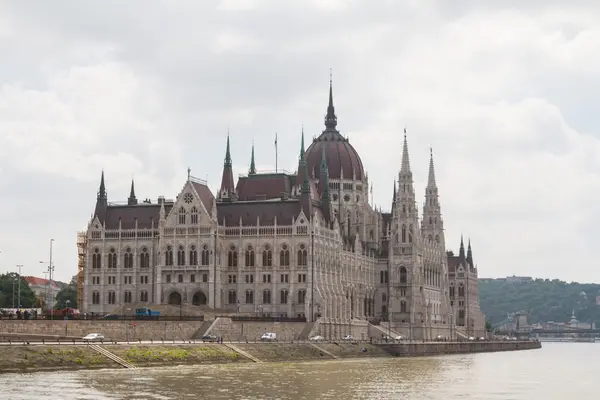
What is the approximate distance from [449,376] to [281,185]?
78.6m

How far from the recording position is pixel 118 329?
417 ft

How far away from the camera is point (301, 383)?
93.9 metres

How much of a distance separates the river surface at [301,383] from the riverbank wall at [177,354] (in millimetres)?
2908

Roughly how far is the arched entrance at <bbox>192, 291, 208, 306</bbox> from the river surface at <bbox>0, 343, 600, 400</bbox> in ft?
159

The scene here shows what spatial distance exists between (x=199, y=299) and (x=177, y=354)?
58756 millimetres

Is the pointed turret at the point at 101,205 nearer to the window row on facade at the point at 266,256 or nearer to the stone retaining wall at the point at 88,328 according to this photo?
the window row on facade at the point at 266,256

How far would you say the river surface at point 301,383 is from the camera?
82250mm

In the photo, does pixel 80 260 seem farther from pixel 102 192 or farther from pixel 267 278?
pixel 267 278

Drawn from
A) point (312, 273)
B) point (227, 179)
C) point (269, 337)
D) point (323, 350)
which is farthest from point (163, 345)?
point (227, 179)

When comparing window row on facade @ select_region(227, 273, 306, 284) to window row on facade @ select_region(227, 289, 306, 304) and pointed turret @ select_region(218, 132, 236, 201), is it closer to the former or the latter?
window row on facade @ select_region(227, 289, 306, 304)

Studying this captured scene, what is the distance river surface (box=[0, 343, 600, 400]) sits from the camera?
270 ft

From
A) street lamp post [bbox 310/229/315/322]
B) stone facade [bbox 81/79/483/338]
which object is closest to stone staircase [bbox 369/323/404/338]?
stone facade [bbox 81/79/483/338]

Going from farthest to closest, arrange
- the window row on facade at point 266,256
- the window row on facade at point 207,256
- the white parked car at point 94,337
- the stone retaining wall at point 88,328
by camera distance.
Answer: the window row on facade at point 207,256, the window row on facade at point 266,256, the stone retaining wall at point 88,328, the white parked car at point 94,337

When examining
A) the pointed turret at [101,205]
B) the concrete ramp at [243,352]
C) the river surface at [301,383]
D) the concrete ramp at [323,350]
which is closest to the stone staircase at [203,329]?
the concrete ramp at [243,352]
